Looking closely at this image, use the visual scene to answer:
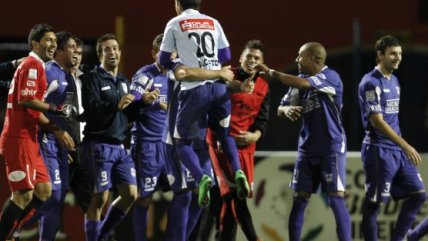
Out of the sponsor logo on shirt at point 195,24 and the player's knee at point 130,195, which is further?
the player's knee at point 130,195

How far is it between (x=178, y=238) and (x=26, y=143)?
1.44 metres

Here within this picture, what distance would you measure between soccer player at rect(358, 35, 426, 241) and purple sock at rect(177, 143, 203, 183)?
192 cm

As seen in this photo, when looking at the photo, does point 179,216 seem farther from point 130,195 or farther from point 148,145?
point 148,145

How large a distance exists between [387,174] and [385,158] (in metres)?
0.14

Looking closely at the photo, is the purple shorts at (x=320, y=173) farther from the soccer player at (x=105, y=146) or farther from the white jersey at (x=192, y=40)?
the white jersey at (x=192, y=40)

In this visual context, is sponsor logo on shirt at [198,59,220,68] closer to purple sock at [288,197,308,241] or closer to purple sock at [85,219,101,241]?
purple sock at [288,197,308,241]

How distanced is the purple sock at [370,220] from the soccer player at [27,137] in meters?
2.56

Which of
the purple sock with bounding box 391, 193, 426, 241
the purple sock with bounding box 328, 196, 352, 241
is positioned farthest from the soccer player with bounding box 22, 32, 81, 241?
the purple sock with bounding box 391, 193, 426, 241

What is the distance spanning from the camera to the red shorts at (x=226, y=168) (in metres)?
9.34

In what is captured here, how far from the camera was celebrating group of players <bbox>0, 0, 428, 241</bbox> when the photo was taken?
845cm

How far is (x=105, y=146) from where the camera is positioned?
9094 mm

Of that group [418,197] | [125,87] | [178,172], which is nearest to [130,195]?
[125,87]

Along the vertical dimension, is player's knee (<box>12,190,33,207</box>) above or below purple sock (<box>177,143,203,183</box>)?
below

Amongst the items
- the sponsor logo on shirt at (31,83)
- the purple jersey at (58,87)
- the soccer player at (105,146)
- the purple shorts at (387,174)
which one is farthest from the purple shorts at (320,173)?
the sponsor logo on shirt at (31,83)
